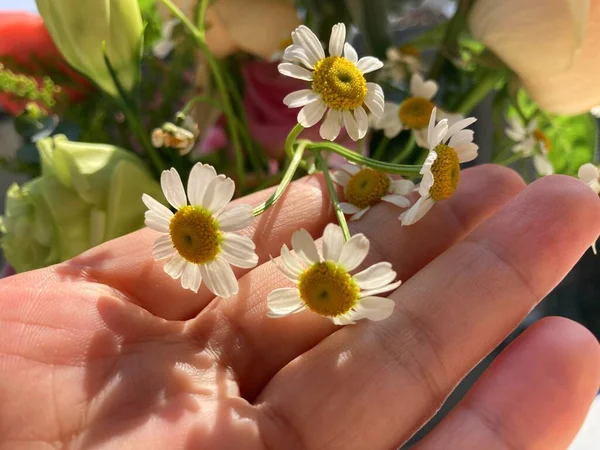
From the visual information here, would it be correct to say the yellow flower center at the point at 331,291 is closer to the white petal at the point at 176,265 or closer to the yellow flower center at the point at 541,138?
the white petal at the point at 176,265

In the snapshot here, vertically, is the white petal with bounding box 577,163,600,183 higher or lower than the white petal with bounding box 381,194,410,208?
higher

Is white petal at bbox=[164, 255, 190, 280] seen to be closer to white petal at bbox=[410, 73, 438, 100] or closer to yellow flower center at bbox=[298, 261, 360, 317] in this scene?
yellow flower center at bbox=[298, 261, 360, 317]

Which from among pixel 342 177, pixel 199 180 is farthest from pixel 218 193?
pixel 342 177

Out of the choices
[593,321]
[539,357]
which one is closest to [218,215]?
[539,357]

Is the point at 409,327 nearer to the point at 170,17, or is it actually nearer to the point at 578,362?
the point at 578,362

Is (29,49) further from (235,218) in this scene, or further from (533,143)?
(533,143)

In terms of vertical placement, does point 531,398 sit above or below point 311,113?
below

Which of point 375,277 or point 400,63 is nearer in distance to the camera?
point 375,277

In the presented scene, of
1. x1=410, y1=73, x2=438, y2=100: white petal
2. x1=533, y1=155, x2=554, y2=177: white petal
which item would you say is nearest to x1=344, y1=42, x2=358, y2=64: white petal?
x1=410, y1=73, x2=438, y2=100: white petal
